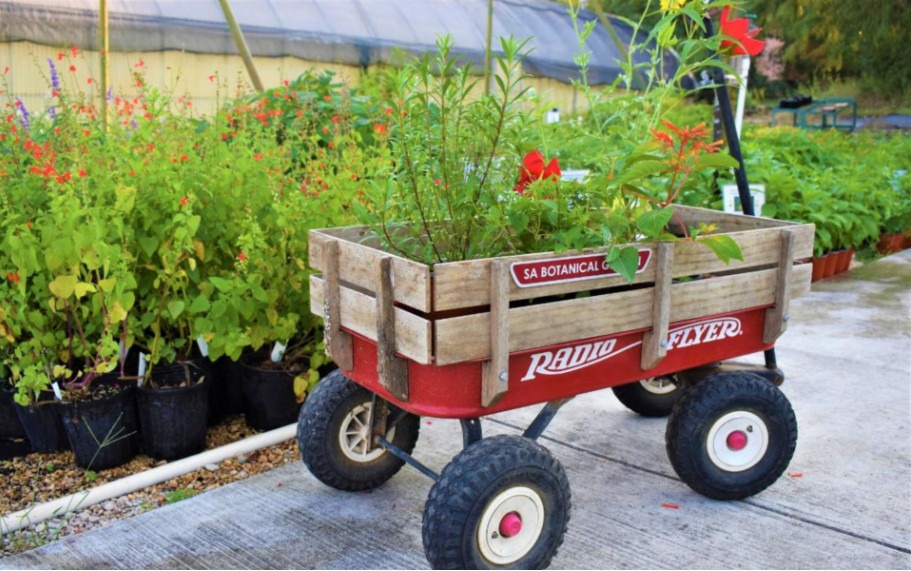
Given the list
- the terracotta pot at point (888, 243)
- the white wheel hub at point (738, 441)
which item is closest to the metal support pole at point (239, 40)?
the white wheel hub at point (738, 441)

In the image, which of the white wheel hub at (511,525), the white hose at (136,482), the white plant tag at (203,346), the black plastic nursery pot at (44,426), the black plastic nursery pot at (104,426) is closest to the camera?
the white wheel hub at (511,525)

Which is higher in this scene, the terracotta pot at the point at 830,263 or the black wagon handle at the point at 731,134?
the black wagon handle at the point at 731,134

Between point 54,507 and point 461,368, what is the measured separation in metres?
1.38

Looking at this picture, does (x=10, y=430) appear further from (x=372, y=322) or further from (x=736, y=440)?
(x=736, y=440)

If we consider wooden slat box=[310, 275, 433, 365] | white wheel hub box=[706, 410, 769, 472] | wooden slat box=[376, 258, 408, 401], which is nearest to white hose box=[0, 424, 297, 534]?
wooden slat box=[310, 275, 433, 365]

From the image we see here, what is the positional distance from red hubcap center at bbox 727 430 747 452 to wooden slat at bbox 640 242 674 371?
1.49ft

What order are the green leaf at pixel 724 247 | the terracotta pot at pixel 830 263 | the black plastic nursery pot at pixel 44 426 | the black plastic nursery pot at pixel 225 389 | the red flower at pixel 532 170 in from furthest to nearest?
the terracotta pot at pixel 830 263, the black plastic nursery pot at pixel 225 389, the black plastic nursery pot at pixel 44 426, the red flower at pixel 532 170, the green leaf at pixel 724 247

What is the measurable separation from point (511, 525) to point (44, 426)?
1.80 m

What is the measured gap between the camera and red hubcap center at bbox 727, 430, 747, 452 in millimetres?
2701

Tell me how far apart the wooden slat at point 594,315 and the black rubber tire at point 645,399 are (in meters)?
0.83

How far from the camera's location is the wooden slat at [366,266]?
6.77 ft

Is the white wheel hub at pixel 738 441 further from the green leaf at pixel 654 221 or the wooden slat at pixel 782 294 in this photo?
the green leaf at pixel 654 221

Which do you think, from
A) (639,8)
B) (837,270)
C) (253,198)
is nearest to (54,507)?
(253,198)

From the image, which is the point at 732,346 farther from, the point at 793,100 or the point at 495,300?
the point at 793,100
